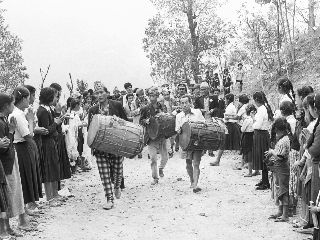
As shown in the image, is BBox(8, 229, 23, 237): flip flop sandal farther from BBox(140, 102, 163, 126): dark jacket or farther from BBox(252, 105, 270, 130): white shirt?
BBox(252, 105, 270, 130): white shirt

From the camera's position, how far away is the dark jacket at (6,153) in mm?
6172

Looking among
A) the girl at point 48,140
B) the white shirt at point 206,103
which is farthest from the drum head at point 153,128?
the white shirt at point 206,103

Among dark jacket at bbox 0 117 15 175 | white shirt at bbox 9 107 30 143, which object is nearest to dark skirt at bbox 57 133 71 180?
white shirt at bbox 9 107 30 143

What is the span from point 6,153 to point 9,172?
0.26 metres

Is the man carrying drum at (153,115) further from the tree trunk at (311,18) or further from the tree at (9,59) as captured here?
the tree at (9,59)

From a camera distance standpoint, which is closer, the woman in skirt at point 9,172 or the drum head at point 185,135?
the woman in skirt at point 9,172

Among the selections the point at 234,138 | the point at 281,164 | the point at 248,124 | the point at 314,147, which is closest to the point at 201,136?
the point at 248,124

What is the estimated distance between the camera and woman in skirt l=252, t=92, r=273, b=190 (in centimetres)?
931

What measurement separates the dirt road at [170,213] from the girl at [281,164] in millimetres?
332

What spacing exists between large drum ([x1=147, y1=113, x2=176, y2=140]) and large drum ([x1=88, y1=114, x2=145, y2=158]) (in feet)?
6.41

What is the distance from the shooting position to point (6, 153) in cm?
626

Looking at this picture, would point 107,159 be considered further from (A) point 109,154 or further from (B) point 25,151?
(B) point 25,151

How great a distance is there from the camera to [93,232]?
6.89 m

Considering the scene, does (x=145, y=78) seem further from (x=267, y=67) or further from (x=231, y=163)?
(x=231, y=163)
